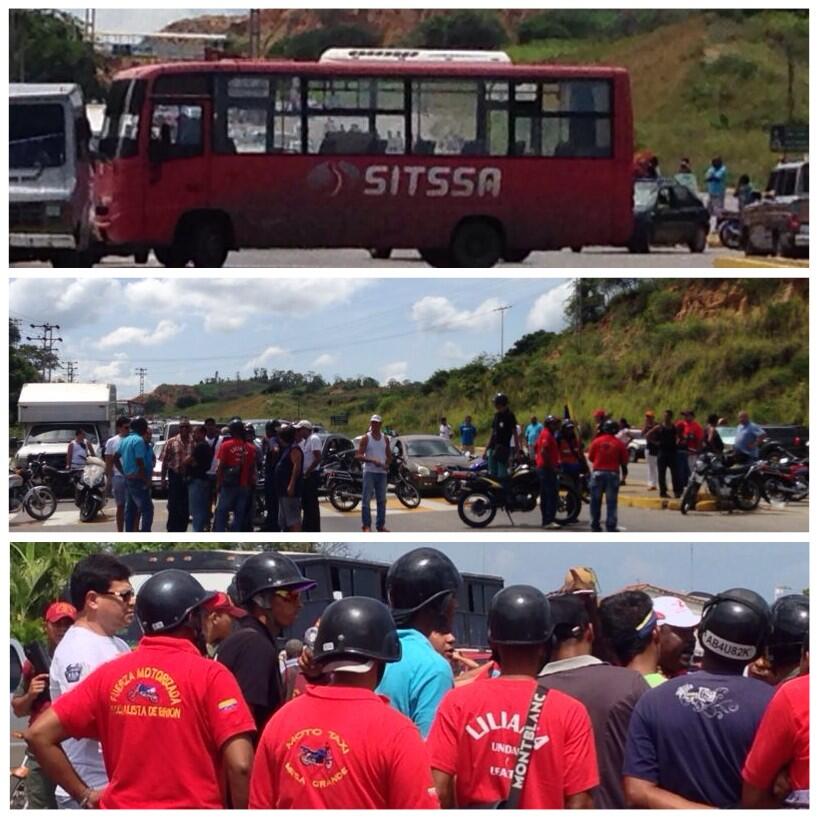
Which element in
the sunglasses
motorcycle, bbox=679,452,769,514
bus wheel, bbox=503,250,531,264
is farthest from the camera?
bus wheel, bbox=503,250,531,264

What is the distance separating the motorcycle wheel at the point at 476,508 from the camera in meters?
13.4

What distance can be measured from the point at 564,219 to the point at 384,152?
2.13 metres

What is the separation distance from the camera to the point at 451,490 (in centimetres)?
1352

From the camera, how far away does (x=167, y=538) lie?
11.7 m

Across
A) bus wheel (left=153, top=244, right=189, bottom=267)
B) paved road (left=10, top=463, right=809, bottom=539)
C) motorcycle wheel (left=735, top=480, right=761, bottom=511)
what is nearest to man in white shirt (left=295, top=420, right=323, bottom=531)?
paved road (left=10, top=463, right=809, bottom=539)

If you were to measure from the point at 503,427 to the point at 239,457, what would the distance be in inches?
88.6

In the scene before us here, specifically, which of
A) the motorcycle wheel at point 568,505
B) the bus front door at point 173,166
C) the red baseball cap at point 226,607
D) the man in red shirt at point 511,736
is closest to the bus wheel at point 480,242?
the bus front door at point 173,166

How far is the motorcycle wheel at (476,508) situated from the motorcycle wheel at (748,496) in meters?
2.45

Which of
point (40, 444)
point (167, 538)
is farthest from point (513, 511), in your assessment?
point (40, 444)

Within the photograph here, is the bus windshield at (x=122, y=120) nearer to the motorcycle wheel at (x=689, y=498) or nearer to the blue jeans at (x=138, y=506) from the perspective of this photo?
the blue jeans at (x=138, y=506)

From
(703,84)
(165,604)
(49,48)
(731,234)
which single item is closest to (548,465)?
(165,604)

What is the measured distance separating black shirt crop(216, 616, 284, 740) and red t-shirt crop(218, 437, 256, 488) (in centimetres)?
652

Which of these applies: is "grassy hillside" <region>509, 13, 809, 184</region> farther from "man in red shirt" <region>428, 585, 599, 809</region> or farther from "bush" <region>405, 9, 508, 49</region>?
"man in red shirt" <region>428, 585, 599, 809</region>

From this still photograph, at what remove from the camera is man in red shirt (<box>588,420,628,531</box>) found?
12.6m
